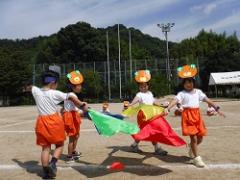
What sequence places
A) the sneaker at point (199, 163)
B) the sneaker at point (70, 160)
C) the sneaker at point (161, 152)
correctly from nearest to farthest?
the sneaker at point (199, 163), the sneaker at point (70, 160), the sneaker at point (161, 152)

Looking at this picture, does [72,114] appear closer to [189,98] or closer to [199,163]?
[189,98]

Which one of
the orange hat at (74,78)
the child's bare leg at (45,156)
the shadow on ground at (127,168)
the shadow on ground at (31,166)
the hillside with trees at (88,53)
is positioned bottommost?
the shadow on ground at (31,166)

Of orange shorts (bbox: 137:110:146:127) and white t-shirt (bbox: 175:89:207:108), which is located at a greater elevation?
white t-shirt (bbox: 175:89:207:108)

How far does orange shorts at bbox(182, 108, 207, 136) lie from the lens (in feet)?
27.9

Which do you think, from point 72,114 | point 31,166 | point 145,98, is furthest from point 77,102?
point 145,98

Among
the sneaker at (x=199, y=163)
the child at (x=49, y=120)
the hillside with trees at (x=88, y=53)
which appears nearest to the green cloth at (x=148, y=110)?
the sneaker at (x=199, y=163)

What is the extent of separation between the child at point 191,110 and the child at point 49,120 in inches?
79.1

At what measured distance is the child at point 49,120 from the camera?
7824mm

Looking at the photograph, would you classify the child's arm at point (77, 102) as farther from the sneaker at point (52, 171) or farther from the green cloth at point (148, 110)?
the green cloth at point (148, 110)

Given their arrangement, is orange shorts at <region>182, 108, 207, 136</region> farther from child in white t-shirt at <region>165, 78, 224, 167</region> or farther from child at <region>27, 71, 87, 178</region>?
child at <region>27, 71, 87, 178</region>

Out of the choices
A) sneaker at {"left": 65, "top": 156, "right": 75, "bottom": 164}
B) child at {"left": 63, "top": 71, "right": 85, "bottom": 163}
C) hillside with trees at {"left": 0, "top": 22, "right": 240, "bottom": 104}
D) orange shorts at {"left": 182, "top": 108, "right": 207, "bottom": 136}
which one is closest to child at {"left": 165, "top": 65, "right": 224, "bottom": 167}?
orange shorts at {"left": 182, "top": 108, "right": 207, "bottom": 136}

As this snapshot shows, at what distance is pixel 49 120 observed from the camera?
7887 mm

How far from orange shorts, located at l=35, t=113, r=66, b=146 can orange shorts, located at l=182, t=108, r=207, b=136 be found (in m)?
2.32

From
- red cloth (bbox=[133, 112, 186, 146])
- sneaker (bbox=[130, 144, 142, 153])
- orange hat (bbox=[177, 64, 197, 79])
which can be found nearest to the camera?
red cloth (bbox=[133, 112, 186, 146])
